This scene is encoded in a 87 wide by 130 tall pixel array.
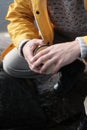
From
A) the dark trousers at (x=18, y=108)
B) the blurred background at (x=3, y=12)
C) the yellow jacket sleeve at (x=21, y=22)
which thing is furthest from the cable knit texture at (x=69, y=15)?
the blurred background at (x=3, y=12)

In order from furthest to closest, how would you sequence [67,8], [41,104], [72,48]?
[41,104]
[67,8]
[72,48]

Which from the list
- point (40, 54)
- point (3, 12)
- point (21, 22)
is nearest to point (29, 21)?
point (21, 22)

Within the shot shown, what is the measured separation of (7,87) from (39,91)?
0.22 meters

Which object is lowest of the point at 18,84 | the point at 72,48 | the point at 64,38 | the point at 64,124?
the point at 64,124

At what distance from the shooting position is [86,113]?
190cm

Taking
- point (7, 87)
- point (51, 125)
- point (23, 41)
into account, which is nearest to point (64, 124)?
point (51, 125)

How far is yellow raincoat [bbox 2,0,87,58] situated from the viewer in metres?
1.88

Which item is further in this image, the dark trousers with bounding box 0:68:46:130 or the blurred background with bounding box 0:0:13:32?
the blurred background with bounding box 0:0:13:32

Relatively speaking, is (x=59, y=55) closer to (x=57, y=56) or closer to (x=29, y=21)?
(x=57, y=56)

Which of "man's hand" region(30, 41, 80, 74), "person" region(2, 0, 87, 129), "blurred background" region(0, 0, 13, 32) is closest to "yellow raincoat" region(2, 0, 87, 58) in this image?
"person" region(2, 0, 87, 129)

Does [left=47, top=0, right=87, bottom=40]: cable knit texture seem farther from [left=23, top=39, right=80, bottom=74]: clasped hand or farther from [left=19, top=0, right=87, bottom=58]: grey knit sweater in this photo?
[left=23, top=39, right=80, bottom=74]: clasped hand

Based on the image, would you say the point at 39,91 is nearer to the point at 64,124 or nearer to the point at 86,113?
the point at 64,124

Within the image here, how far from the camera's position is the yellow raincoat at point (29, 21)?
1876mm

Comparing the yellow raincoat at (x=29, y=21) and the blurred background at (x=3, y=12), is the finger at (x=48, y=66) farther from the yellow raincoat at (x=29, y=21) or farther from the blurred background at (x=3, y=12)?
the blurred background at (x=3, y=12)
